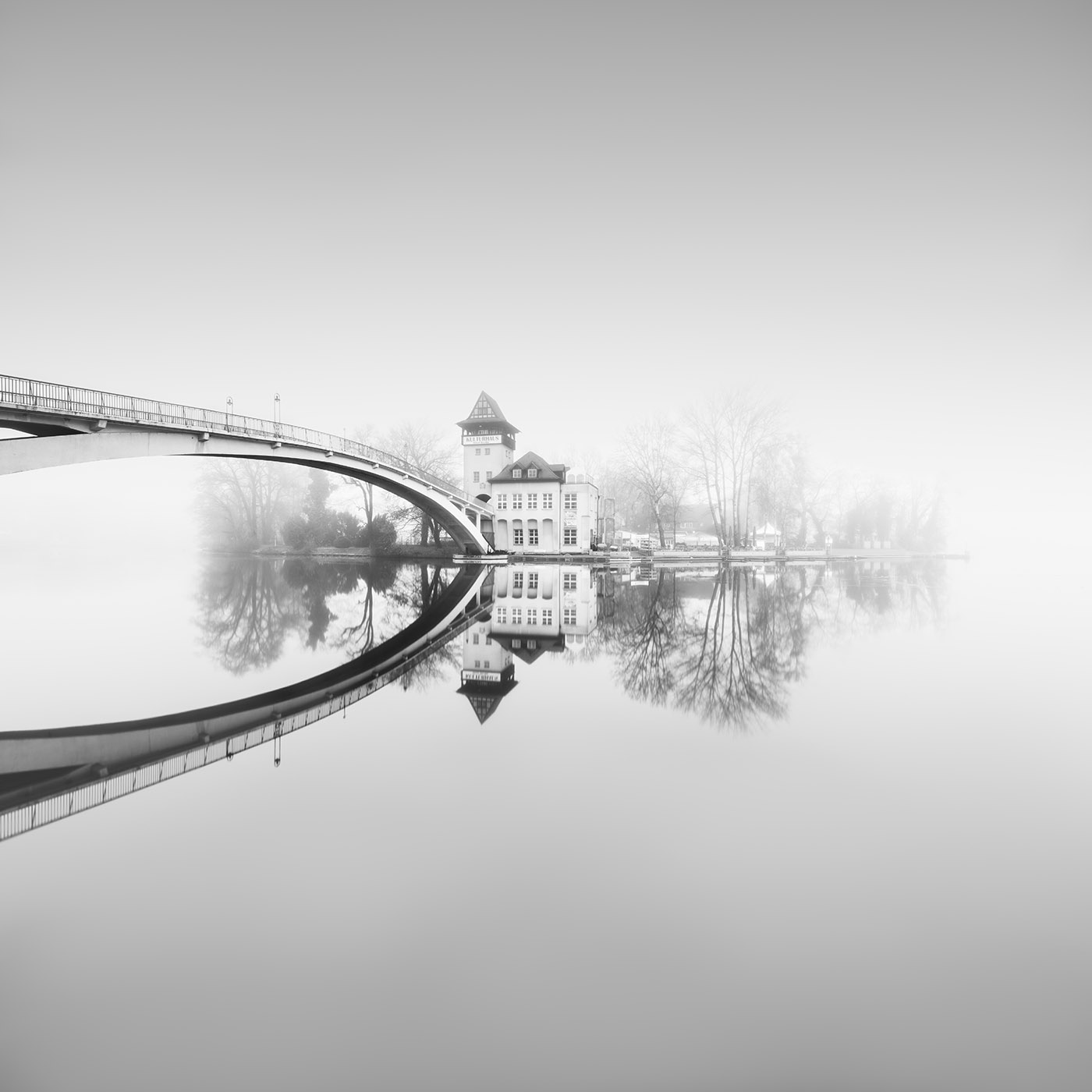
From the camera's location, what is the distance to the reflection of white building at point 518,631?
357 inches

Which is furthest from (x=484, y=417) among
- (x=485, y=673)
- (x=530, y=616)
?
(x=485, y=673)

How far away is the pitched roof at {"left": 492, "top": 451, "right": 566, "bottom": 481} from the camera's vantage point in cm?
4784

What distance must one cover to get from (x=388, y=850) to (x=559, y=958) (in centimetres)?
167

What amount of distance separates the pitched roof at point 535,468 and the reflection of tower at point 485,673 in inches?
1398

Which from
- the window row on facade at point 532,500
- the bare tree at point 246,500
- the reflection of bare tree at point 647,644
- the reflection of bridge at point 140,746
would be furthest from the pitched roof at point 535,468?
the reflection of bridge at point 140,746

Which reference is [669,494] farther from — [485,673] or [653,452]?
[485,673]

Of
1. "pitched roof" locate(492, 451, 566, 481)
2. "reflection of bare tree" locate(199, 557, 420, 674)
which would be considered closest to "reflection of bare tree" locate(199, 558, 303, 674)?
"reflection of bare tree" locate(199, 557, 420, 674)

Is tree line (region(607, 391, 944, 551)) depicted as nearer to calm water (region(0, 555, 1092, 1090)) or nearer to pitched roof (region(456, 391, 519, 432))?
pitched roof (region(456, 391, 519, 432))

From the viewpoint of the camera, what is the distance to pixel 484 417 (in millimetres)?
55750

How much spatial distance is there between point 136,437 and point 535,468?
102ft

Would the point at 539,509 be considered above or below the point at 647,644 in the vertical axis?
above

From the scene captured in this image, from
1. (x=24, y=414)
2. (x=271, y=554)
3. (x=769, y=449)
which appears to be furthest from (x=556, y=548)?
(x=24, y=414)

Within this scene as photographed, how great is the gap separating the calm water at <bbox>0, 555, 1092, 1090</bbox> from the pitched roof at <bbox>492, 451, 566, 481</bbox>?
1569 inches

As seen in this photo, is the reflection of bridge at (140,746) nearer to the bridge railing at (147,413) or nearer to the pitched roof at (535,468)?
the bridge railing at (147,413)
